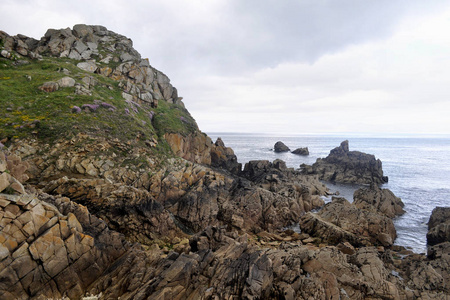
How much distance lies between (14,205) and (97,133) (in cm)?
1945

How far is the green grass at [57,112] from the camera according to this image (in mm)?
26766

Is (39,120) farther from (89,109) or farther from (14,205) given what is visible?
(14,205)

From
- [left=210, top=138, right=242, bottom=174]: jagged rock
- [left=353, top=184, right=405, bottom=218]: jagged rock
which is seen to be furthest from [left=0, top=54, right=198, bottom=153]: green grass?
[left=353, top=184, right=405, bottom=218]: jagged rock

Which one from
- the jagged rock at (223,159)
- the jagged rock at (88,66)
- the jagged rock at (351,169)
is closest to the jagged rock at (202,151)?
the jagged rock at (223,159)

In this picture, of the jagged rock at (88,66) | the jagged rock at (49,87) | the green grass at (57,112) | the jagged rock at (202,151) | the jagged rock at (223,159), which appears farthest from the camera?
the jagged rock at (223,159)

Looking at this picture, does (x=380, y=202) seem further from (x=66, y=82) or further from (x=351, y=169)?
(x=66, y=82)

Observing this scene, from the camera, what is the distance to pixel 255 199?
104 feet

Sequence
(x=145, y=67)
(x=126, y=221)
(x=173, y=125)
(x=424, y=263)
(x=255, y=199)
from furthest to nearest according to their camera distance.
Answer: (x=145, y=67)
(x=173, y=125)
(x=255, y=199)
(x=126, y=221)
(x=424, y=263)

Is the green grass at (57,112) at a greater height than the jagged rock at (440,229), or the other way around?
the green grass at (57,112)

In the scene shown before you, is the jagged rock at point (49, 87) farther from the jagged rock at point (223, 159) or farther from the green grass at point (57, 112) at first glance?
the jagged rock at point (223, 159)

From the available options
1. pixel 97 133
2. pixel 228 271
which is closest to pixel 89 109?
pixel 97 133

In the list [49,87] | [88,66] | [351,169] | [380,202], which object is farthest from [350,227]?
[88,66]

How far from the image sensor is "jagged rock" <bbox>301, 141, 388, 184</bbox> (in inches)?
2547

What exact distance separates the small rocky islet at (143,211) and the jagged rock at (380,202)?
237 millimetres
